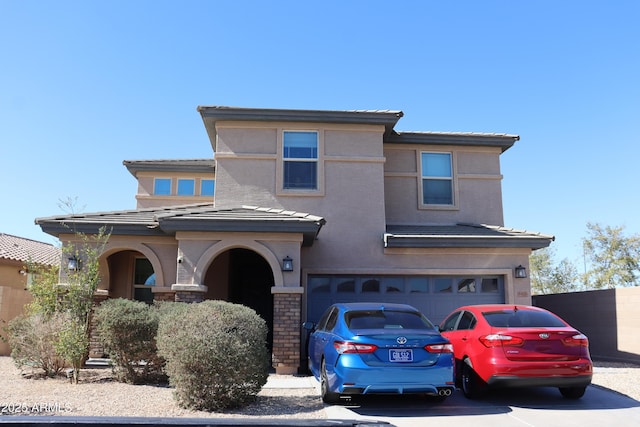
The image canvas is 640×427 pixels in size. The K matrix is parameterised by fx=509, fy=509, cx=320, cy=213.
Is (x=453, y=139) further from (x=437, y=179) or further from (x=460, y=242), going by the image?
(x=460, y=242)

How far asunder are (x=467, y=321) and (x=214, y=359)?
4.31 metres

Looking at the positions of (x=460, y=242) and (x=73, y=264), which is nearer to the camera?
(x=73, y=264)

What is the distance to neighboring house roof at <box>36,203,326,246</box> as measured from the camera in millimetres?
11077

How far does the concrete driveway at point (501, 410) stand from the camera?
6.66 meters

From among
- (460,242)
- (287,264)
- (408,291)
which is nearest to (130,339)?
(287,264)

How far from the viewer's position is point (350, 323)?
24.8 feet

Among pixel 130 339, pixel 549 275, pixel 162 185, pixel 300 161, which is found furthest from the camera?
pixel 549 275

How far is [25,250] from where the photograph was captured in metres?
22.9

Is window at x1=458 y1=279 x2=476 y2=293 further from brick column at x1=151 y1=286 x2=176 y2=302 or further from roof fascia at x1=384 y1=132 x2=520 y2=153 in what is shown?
brick column at x1=151 y1=286 x2=176 y2=302

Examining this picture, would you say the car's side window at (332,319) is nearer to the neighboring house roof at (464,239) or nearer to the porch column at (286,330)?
the porch column at (286,330)

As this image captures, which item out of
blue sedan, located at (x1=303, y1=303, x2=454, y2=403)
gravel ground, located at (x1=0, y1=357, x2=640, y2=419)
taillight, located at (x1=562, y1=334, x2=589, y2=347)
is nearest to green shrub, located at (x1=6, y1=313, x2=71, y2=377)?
gravel ground, located at (x1=0, y1=357, x2=640, y2=419)

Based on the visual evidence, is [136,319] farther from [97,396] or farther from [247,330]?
[247,330]

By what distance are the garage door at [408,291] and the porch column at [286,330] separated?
6.16 ft

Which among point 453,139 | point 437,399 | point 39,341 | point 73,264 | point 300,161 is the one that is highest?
point 453,139
